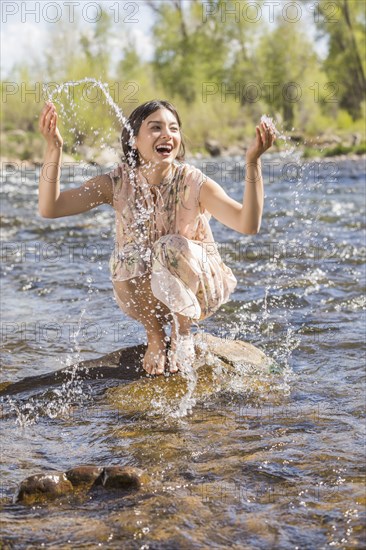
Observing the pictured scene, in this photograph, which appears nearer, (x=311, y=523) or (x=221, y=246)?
(x=311, y=523)

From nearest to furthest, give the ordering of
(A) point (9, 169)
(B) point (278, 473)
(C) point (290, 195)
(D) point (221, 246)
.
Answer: (B) point (278, 473)
(D) point (221, 246)
(C) point (290, 195)
(A) point (9, 169)

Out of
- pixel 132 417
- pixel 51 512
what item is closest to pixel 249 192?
pixel 132 417

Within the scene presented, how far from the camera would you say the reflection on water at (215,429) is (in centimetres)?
233

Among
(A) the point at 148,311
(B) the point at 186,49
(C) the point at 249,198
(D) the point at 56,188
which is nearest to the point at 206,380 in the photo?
(A) the point at 148,311

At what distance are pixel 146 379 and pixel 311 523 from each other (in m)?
1.66

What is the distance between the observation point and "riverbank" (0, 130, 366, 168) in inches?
1001

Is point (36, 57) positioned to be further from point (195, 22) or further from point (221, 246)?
point (221, 246)

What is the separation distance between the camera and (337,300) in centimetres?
581

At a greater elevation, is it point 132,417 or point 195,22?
point 195,22

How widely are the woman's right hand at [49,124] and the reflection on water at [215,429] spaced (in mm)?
1183

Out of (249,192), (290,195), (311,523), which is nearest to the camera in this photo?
(311,523)

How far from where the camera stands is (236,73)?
146 ft

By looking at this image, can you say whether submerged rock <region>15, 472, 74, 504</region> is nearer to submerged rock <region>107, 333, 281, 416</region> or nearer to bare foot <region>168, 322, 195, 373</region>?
submerged rock <region>107, 333, 281, 416</region>

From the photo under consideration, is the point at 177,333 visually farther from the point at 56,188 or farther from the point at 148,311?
the point at 56,188
